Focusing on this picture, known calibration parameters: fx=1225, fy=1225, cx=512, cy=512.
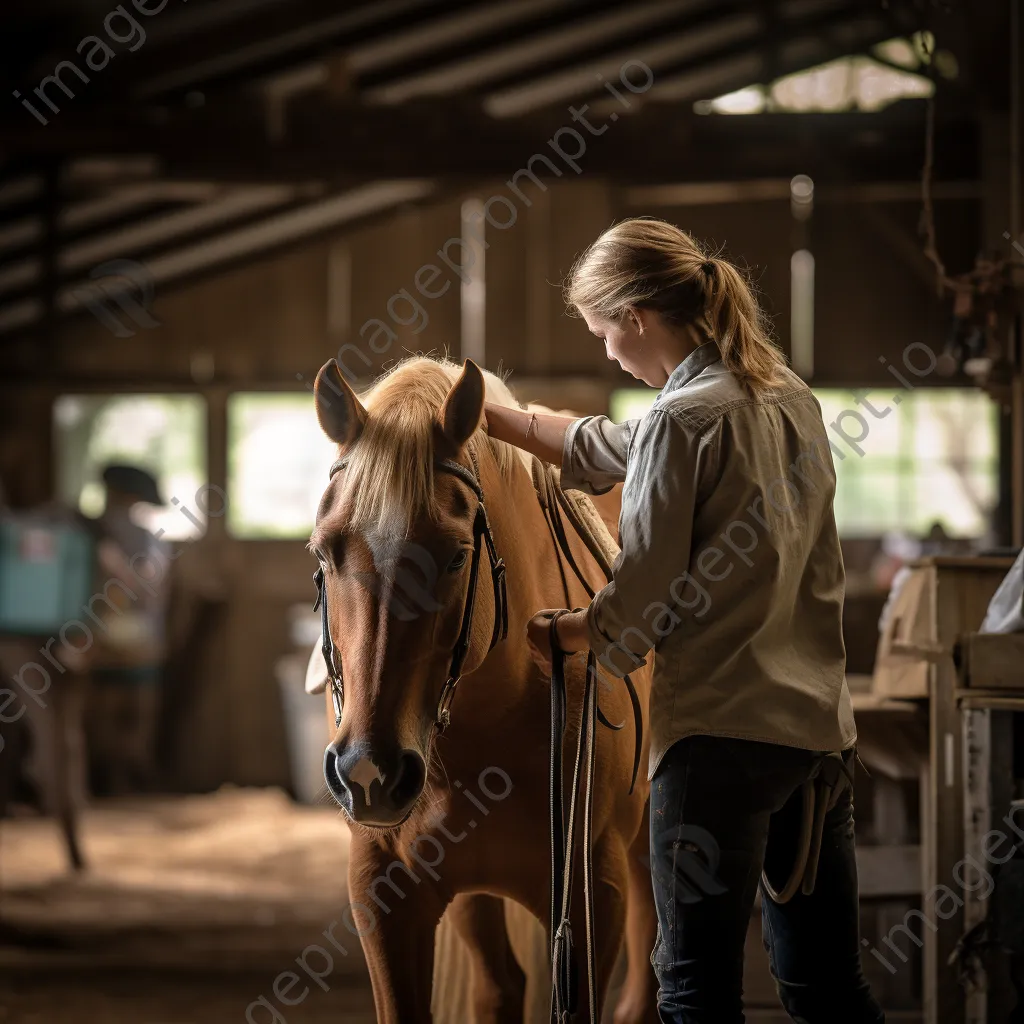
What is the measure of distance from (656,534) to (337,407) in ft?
1.68

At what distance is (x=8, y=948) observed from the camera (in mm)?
4391

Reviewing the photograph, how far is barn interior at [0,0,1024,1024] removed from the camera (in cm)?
496

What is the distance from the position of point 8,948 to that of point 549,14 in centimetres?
619

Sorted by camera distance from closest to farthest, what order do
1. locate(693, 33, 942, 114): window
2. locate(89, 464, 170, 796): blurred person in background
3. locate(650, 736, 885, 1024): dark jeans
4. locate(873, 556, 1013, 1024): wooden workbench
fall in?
locate(650, 736, 885, 1024): dark jeans
locate(873, 556, 1013, 1024): wooden workbench
locate(89, 464, 170, 796): blurred person in background
locate(693, 33, 942, 114): window

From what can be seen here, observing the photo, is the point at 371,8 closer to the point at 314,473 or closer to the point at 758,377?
the point at 314,473

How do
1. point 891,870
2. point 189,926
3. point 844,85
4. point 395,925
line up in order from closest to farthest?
point 395,925, point 891,870, point 189,926, point 844,85

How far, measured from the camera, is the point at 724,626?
1.61 m

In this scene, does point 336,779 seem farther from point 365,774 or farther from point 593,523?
point 593,523

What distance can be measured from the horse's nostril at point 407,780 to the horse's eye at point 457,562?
0.26m

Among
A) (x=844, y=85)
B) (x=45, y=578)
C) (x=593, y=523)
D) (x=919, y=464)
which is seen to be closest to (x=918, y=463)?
(x=919, y=464)

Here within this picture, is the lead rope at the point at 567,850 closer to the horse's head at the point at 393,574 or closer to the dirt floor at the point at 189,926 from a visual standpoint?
the horse's head at the point at 393,574

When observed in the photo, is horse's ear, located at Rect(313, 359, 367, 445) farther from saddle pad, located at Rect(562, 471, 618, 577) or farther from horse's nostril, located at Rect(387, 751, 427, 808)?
saddle pad, located at Rect(562, 471, 618, 577)

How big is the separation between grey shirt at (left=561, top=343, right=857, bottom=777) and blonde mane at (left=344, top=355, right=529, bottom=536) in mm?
291

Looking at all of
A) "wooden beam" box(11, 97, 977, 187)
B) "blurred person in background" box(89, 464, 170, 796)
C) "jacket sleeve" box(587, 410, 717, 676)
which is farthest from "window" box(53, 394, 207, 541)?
"jacket sleeve" box(587, 410, 717, 676)
